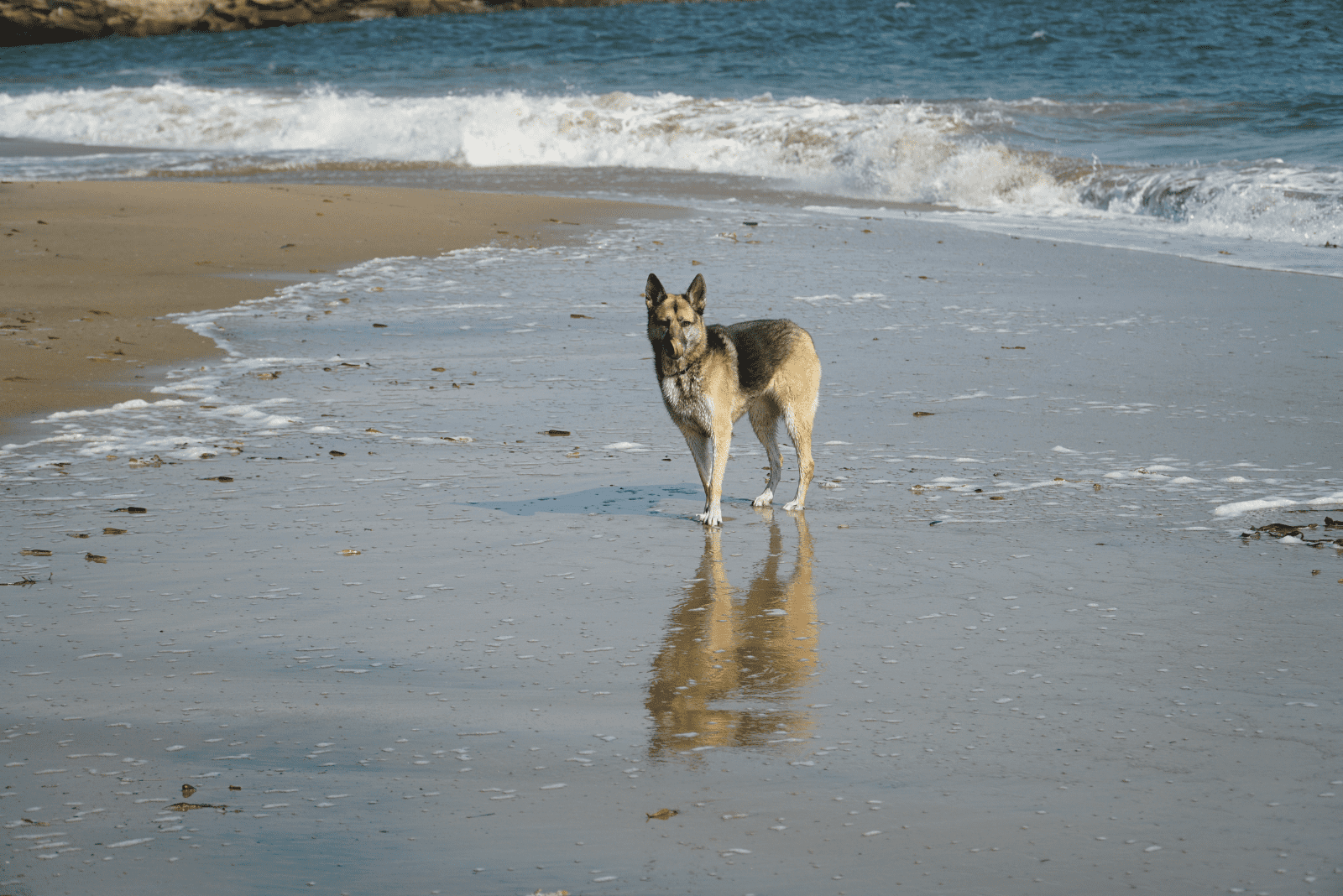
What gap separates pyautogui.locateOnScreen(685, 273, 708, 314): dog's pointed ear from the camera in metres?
5.45

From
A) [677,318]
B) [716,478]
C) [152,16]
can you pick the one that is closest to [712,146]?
[677,318]

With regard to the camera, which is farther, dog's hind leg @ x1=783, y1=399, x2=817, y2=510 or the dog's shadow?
dog's hind leg @ x1=783, y1=399, x2=817, y2=510

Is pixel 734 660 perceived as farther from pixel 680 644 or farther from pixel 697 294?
pixel 697 294

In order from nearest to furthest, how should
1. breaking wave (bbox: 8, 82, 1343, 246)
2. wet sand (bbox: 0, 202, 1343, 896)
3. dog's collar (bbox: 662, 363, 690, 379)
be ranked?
wet sand (bbox: 0, 202, 1343, 896)
dog's collar (bbox: 662, 363, 690, 379)
breaking wave (bbox: 8, 82, 1343, 246)

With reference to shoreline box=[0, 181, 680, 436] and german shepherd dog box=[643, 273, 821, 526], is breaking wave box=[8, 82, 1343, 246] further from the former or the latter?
german shepherd dog box=[643, 273, 821, 526]

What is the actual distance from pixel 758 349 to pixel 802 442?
1.50ft

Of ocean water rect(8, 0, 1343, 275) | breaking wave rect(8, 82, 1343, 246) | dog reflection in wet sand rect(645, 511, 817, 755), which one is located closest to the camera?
dog reflection in wet sand rect(645, 511, 817, 755)

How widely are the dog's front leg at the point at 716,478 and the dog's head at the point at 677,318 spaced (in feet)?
1.25

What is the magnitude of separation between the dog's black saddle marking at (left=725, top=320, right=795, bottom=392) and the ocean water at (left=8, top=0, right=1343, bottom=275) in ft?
24.6

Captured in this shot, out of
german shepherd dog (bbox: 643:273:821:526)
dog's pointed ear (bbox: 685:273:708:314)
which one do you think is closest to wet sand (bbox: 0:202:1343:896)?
german shepherd dog (bbox: 643:273:821:526)

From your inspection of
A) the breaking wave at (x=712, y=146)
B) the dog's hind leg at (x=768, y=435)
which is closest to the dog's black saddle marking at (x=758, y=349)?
the dog's hind leg at (x=768, y=435)

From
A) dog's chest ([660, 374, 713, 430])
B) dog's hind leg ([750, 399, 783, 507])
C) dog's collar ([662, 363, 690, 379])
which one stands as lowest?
dog's hind leg ([750, 399, 783, 507])

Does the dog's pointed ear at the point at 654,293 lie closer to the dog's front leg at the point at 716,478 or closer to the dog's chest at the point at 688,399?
the dog's chest at the point at 688,399

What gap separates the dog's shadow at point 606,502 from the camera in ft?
18.4
